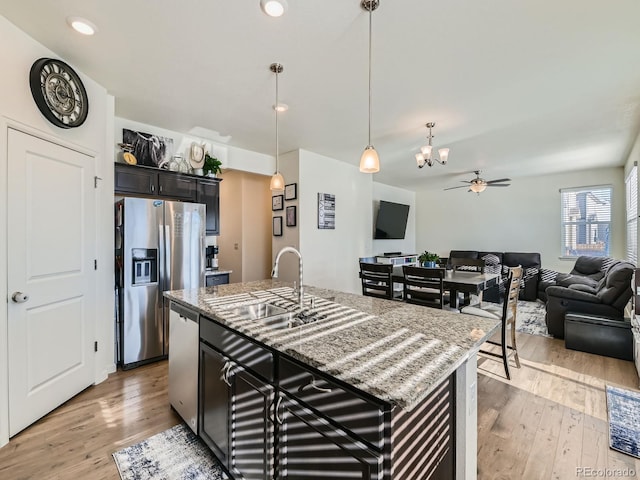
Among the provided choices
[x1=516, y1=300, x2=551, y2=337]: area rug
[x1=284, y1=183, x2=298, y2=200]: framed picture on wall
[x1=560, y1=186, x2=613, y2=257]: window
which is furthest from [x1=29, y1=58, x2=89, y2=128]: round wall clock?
[x1=560, y1=186, x2=613, y2=257]: window

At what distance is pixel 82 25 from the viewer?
1935mm

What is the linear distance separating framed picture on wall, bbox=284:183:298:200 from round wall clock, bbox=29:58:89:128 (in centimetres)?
253

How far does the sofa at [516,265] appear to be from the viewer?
222 inches

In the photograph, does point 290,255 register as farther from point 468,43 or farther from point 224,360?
point 468,43

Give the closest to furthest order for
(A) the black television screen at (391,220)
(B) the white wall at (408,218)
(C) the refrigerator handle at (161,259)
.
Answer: (C) the refrigerator handle at (161,259), (A) the black television screen at (391,220), (B) the white wall at (408,218)

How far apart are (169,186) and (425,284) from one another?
Answer: 3.08 m

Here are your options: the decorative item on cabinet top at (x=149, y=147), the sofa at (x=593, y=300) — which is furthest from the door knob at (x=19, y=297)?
the sofa at (x=593, y=300)

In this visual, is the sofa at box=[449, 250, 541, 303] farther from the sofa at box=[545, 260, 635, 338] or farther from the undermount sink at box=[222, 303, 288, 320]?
the undermount sink at box=[222, 303, 288, 320]

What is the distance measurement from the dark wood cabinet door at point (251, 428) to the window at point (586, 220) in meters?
7.41

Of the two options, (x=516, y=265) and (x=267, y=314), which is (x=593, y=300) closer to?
(x=516, y=265)

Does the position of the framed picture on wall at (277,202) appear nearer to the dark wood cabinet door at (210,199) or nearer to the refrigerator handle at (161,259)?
the dark wood cabinet door at (210,199)

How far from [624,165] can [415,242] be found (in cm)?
454

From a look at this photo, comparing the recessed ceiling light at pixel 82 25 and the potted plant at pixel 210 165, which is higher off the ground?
the recessed ceiling light at pixel 82 25

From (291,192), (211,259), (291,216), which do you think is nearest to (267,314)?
(211,259)
